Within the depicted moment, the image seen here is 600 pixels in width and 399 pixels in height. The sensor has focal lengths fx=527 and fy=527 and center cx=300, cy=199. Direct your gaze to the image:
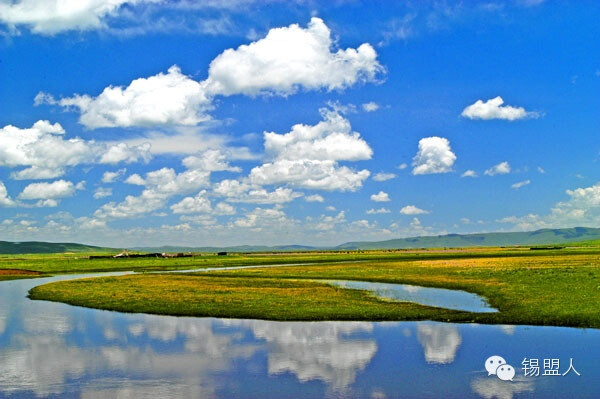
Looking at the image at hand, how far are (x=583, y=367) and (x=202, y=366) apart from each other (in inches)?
774

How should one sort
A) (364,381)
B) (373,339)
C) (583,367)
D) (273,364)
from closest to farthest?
(364,381) → (583,367) → (273,364) → (373,339)

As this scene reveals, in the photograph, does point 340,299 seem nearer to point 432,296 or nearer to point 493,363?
point 432,296

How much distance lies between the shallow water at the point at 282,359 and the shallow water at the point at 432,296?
10114mm

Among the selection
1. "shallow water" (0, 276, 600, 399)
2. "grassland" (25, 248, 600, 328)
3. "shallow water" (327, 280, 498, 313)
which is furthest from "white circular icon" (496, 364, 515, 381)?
"shallow water" (327, 280, 498, 313)

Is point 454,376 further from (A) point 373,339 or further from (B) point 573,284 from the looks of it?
(B) point 573,284

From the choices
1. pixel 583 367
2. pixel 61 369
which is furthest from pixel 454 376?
pixel 61 369

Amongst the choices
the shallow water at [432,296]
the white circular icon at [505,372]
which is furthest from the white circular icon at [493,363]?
the shallow water at [432,296]

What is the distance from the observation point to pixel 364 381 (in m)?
24.9

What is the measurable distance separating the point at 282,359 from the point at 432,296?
3136 centimetres

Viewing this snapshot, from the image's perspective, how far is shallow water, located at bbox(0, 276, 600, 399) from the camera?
2388 cm

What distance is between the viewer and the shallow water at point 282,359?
2388 cm

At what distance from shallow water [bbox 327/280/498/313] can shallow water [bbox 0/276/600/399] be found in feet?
33.2

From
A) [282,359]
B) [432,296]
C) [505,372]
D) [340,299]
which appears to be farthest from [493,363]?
[432,296]

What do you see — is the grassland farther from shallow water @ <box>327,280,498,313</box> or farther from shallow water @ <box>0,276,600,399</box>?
shallow water @ <box>0,276,600,399</box>
